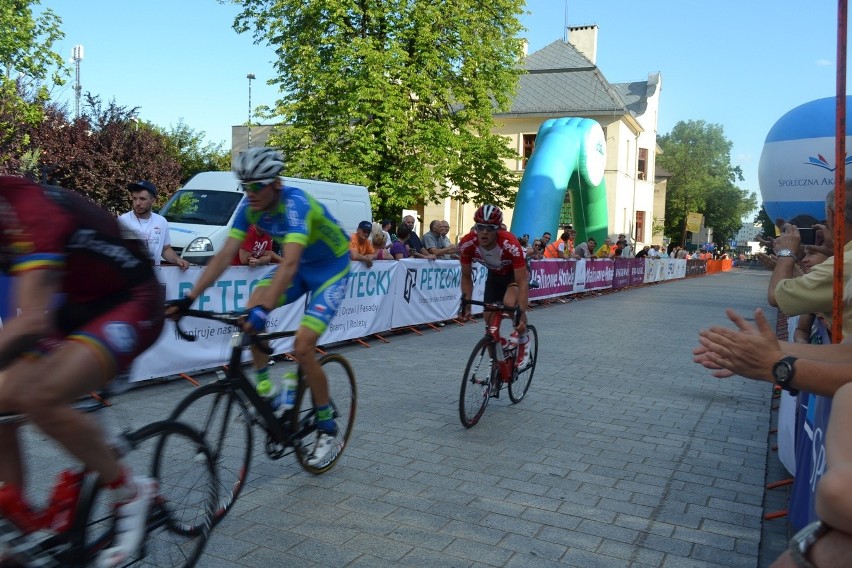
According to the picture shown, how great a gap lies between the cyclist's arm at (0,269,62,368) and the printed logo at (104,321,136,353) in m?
0.28

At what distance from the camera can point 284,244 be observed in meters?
4.39

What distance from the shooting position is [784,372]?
226 cm

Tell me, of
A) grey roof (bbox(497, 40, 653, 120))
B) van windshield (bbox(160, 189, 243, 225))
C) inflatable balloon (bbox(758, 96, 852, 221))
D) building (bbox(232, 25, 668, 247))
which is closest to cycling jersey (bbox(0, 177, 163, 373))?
van windshield (bbox(160, 189, 243, 225))

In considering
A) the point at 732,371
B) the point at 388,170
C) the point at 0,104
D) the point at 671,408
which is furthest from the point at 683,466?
the point at 0,104

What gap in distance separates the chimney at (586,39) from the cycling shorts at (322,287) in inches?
2088

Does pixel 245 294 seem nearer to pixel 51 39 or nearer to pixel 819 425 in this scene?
pixel 819 425

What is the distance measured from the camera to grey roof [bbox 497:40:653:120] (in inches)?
1802

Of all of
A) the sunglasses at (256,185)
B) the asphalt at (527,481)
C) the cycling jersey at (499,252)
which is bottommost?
the asphalt at (527,481)

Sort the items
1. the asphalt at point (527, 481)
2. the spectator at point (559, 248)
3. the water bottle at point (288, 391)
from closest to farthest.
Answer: the asphalt at point (527, 481), the water bottle at point (288, 391), the spectator at point (559, 248)

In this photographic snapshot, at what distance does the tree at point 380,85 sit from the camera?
26.1 metres

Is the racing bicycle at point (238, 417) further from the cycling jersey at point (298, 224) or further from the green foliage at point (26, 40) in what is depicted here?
the green foliage at point (26, 40)

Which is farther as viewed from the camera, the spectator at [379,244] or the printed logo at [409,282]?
the printed logo at [409,282]

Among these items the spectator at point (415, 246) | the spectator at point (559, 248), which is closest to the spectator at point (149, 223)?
the spectator at point (415, 246)

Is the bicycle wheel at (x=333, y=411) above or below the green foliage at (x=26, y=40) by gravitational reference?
below
